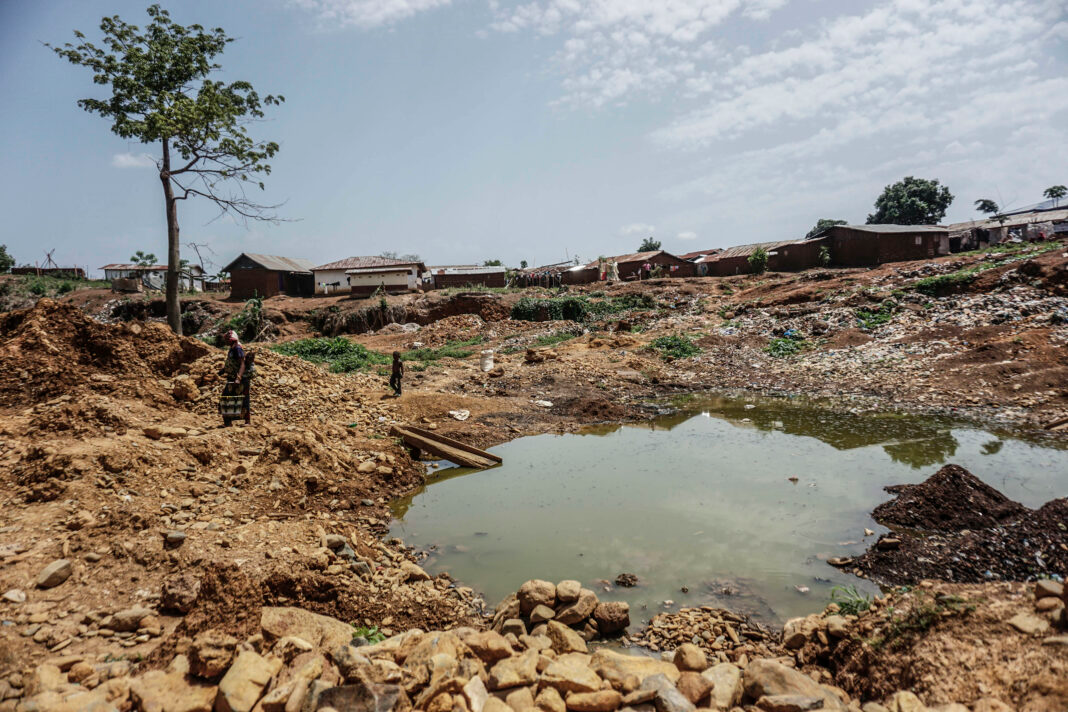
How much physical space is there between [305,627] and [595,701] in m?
2.35

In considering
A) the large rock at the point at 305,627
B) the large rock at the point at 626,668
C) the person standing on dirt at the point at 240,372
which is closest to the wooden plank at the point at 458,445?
the person standing on dirt at the point at 240,372

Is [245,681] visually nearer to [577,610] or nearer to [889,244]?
[577,610]

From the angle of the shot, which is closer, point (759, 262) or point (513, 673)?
point (513, 673)

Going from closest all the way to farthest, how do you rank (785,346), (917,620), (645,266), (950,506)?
(917,620)
(950,506)
(785,346)
(645,266)

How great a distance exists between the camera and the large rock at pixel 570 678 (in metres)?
3.02

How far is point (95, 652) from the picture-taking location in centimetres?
358

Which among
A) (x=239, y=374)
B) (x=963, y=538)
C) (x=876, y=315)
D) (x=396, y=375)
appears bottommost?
(x=963, y=538)

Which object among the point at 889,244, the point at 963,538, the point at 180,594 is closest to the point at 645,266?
the point at 889,244

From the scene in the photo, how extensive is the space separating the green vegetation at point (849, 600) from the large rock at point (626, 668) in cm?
188

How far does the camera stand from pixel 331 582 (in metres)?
4.66

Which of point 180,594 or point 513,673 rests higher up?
point 180,594

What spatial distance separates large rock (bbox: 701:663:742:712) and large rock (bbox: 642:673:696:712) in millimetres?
229

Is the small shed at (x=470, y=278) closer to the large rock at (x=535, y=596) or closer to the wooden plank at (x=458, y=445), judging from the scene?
the wooden plank at (x=458, y=445)

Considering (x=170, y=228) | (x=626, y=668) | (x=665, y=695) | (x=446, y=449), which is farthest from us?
(x=170, y=228)
